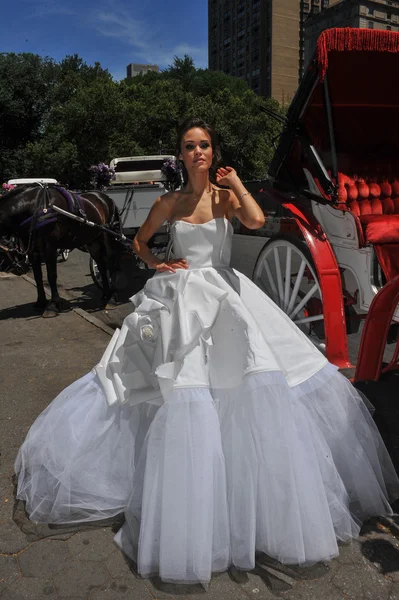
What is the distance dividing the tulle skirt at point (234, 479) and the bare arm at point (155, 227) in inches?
30.8

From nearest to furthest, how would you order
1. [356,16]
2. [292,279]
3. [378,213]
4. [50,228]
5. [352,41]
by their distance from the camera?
1. [352,41]
2. [378,213]
3. [292,279]
4. [50,228]
5. [356,16]

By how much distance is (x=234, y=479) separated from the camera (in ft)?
7.48

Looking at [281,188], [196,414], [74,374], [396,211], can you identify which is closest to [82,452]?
[196,414]

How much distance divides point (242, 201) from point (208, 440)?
133cm

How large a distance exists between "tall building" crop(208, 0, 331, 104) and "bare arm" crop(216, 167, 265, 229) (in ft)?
364

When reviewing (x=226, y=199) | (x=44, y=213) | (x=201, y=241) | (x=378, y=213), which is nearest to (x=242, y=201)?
(x=226, y=199)

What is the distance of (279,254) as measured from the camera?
4688mm

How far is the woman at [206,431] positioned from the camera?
87.6 inches

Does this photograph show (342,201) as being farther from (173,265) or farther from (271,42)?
(271,42)

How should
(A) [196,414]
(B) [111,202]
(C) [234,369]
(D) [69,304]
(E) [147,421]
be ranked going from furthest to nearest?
(B) [111,202] → (D) [69,304] → (E) [147,421] → (C) [234,369] → (A) [196,414]

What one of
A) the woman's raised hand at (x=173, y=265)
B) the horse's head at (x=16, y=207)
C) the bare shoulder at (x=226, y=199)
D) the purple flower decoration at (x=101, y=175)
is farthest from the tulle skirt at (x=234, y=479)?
the purple flower decoration at (x=101, y=175)

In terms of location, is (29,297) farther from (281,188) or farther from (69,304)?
(281,188)

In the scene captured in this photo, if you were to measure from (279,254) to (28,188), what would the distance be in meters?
4.67

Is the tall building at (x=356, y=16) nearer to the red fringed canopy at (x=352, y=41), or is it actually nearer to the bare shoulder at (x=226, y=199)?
the red fringed canopy at (x=352, y=41)
